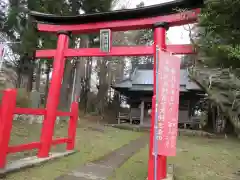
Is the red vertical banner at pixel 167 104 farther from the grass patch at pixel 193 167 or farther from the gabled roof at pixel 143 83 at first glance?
the gabled roof at pixel 143 83

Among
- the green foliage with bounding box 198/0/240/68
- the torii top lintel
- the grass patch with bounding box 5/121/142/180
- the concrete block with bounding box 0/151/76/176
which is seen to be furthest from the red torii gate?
the green foliage with bounding box 198/0/240/68

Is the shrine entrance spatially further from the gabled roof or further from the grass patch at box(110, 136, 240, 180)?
the gabled roof

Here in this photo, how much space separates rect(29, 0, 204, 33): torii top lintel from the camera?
5574 mm

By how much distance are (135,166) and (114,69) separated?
25691mm

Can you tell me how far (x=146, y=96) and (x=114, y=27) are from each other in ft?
44.4

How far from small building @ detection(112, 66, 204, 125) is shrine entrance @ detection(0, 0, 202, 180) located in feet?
40.7

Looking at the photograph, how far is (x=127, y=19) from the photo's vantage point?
6477mm

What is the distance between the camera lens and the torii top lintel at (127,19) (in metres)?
5.57

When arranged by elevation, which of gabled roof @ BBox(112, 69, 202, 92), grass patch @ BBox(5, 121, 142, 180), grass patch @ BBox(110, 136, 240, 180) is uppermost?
gabled roof @ BBox(112, 69, 202, 92)

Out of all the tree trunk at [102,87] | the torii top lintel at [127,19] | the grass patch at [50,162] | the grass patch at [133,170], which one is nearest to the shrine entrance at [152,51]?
the torii top lintel at [127,19]

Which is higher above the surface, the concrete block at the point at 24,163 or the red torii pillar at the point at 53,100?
the red torii pillar at the point at 53,100

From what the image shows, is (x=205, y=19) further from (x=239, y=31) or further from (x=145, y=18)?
(x=145, y=18)

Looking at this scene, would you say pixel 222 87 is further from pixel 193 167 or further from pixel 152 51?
pixel 152 51

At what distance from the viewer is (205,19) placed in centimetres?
393
